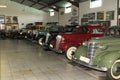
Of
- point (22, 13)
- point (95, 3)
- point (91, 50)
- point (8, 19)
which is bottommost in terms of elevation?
point (91, 50)

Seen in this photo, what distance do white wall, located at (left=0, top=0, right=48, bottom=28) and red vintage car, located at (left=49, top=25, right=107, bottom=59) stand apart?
1844cm

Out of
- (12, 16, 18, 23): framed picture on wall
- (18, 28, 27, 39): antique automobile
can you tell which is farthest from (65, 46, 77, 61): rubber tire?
(12, 16, 18, 23): framed picture on wall

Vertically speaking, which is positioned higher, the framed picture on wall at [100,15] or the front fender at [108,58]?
the framed picture on wall at [100,15]

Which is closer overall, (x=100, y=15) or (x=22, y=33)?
(x=100, y=15)

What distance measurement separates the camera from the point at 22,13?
26812 millimetres

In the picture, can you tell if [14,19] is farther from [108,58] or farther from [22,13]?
[108,58]

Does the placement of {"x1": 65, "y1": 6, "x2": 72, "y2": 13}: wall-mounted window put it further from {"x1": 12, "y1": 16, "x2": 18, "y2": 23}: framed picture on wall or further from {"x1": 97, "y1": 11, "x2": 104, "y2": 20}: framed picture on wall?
{"x1": 12, "y1": 16, "x2": 18, "y2": 23}: framed picture on wall

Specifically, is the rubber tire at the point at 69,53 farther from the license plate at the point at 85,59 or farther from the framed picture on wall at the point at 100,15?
the framed picture on wall at the point at 100,15

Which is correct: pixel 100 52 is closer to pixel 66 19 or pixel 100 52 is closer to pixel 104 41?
pixel 104 41

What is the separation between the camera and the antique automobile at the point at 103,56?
4.99 metres

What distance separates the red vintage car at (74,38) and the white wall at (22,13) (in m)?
18.4

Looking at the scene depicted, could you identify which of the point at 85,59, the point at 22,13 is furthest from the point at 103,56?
the point at 22,13

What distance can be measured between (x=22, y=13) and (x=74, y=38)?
759 inches

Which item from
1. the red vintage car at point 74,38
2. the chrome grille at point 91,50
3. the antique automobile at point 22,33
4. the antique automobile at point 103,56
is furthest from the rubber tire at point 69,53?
the antique automobile at point 22,33
